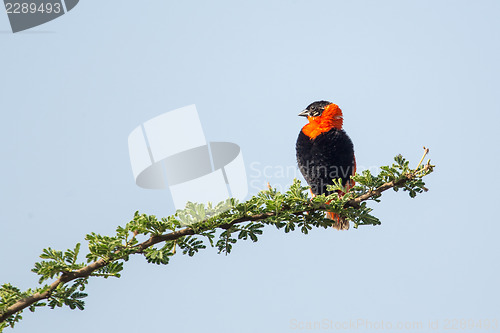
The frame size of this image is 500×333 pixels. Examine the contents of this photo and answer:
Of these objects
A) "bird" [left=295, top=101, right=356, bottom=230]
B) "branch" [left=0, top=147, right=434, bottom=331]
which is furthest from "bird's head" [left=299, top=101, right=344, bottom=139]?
"branch" [left=0, top=147, right=434, bottom=331]

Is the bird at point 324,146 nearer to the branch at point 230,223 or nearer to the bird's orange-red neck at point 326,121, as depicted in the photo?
the bird's orange-red neck at point 326,121

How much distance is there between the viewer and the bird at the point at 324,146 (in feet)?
21.3

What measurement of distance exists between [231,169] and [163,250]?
85 cm

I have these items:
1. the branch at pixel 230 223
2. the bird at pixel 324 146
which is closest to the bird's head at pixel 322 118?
the bird at pixel 324 146

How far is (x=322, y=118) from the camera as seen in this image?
21.3 ft

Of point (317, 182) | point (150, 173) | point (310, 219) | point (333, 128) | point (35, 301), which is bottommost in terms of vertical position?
→ point (35, 301)

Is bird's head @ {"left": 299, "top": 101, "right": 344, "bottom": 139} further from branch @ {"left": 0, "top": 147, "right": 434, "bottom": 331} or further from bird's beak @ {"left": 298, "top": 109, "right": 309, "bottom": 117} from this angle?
branch @ {"left": 0, "top": 147, "right": 434, "bottom": 331}

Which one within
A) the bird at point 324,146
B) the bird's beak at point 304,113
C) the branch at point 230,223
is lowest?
the branch at point 230,223

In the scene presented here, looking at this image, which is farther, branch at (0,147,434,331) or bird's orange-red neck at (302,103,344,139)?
bird's orange-red neck at (302,103,344,139)

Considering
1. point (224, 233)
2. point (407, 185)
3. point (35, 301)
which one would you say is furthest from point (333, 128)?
point (35, 301)

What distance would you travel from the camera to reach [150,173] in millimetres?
4738

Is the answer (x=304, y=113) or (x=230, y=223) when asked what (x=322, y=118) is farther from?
(x=230, y=223)

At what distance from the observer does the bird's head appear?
648cm

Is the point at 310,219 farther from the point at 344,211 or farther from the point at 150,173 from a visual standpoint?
the point at 150,173
